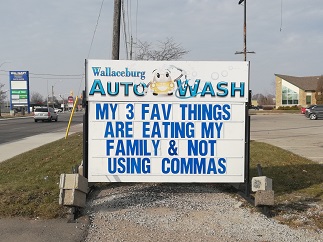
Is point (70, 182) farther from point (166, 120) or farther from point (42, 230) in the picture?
point (166, 120)

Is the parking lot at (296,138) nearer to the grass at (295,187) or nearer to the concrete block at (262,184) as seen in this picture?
the grass at (295,187)

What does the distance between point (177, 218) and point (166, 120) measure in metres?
1.57

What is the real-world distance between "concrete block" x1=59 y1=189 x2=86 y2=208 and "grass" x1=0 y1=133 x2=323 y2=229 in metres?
0.29

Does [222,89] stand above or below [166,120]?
above

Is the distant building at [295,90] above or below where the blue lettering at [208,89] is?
above

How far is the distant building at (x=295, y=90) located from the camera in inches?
3191

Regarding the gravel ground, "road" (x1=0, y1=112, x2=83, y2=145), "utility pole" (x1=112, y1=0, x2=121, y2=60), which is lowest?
"road" (x1=0, y1=112, x2=83, y2=145)

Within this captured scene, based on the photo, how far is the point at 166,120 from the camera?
19.1 feet

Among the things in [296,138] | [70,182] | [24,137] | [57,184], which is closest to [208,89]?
[70,182]

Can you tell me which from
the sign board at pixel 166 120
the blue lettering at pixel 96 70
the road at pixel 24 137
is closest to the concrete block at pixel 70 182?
the sign board at pixel 166 120

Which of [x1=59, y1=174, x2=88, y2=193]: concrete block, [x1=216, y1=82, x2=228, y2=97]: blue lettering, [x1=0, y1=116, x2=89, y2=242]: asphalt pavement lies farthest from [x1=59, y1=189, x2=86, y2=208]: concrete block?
[x1=216, y1=82, x2=228, y2=97]: blue lettering

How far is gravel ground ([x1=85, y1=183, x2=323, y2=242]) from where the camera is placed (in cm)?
437

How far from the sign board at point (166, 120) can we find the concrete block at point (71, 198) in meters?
0.73

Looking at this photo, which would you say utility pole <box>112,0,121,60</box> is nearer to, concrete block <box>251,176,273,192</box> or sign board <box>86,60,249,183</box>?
sign board <box>86,60,249,183</box>
